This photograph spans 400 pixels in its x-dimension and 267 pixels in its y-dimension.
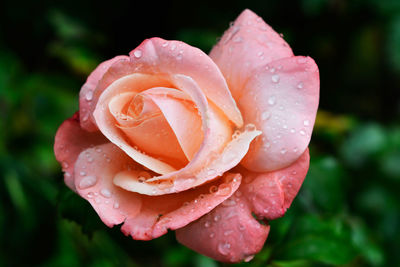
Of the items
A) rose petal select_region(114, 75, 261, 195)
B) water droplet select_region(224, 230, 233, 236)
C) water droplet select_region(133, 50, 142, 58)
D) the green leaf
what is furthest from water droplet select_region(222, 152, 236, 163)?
the green leaf

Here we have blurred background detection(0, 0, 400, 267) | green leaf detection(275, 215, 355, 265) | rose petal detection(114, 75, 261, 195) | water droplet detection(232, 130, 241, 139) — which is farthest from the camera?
blurred background detection(0, 0, 400, 267)

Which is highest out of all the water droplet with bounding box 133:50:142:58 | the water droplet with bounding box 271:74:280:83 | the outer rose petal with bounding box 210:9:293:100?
the water droplet with bounding box 133:50:142:58

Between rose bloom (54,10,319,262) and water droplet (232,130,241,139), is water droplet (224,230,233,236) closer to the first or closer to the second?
rose bloom (54,10,319,262)

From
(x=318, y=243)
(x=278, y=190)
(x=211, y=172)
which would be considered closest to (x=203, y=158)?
(x=211, y=172)

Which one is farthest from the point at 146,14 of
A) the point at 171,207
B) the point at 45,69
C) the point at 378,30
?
the point at 171,207

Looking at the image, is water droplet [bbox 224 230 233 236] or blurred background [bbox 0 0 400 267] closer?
water droplet [bbox 224 230 233 236]

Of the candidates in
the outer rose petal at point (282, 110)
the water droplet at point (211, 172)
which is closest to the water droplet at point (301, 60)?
the outer rose petal at point (282, 110)

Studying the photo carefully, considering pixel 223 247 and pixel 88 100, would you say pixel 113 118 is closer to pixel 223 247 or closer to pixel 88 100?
pixel 88 100
